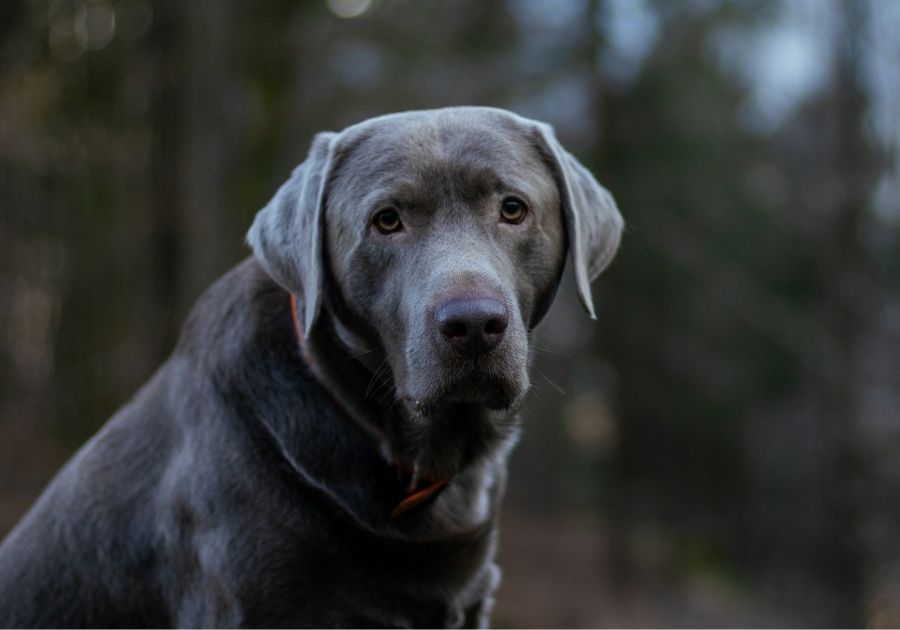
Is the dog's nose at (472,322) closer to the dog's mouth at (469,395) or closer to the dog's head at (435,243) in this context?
the dog's head at (435,243)

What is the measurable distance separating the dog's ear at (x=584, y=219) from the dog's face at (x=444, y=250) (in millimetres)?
49

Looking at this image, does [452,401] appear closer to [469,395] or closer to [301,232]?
[469,395]

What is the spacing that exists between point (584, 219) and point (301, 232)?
3.17 feet

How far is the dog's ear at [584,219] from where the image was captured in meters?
3.35

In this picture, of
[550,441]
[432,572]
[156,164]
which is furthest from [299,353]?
[550,441]

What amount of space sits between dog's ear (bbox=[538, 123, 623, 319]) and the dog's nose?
53cm

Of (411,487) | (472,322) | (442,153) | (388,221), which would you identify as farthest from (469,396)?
(442,153)

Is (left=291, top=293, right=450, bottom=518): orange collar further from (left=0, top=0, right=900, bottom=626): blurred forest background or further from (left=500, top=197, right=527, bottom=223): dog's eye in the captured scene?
(left=0, top=0, right=900, bottom=626): blurred forest background

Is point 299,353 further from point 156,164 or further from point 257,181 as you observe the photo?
point 257,181

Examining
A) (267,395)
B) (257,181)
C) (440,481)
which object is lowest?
(257,181)

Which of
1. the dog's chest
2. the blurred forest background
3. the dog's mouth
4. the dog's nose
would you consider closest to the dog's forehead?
the dog's nose

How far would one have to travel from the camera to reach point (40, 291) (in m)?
10.2

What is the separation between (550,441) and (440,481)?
13307mm

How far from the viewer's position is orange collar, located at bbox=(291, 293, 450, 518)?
3141mm
